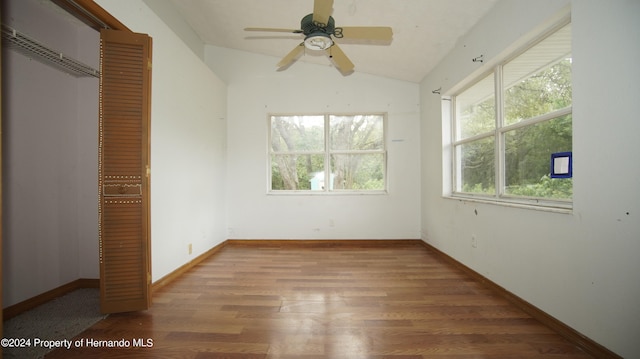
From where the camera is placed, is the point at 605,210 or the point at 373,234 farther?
the point at 373,234

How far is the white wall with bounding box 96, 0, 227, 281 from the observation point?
2471mm

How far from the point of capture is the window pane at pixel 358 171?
426 cm

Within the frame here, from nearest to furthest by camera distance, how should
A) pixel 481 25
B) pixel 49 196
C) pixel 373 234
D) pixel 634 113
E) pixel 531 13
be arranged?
pixel 634 113, pixel 531 13, pixel 49 196, pixel 481 25, pixel 373 234

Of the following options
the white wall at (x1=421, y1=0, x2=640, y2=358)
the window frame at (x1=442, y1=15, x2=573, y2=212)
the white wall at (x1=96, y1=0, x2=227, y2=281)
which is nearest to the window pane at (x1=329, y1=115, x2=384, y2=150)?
the window frame at (x1=442, y1=15, x2=573, y2=212)

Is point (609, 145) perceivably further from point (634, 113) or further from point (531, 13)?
point (531, 13)

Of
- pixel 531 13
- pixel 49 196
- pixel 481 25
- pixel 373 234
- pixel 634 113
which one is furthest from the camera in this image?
pixel 373 234

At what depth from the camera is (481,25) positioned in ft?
8.40

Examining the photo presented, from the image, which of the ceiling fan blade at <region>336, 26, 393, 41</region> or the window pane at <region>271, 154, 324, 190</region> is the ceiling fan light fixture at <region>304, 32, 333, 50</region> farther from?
the window pane at <region>271, 154, 324, 190</region>

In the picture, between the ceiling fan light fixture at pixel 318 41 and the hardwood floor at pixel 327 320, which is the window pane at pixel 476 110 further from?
the ceiling fan light fixture at pixel 318 41

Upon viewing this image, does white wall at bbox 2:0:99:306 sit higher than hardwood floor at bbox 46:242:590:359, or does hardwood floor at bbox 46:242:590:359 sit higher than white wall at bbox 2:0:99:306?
white wall at bbox 2:0:99:306

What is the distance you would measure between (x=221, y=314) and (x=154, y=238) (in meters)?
1.08

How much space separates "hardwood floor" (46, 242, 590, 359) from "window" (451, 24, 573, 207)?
105cm

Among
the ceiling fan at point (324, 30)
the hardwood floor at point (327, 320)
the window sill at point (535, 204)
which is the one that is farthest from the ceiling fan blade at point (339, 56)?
the hardwood floor at point (327, 320)

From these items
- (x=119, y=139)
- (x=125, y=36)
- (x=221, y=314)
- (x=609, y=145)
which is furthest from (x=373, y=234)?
(x=125, y=36)
